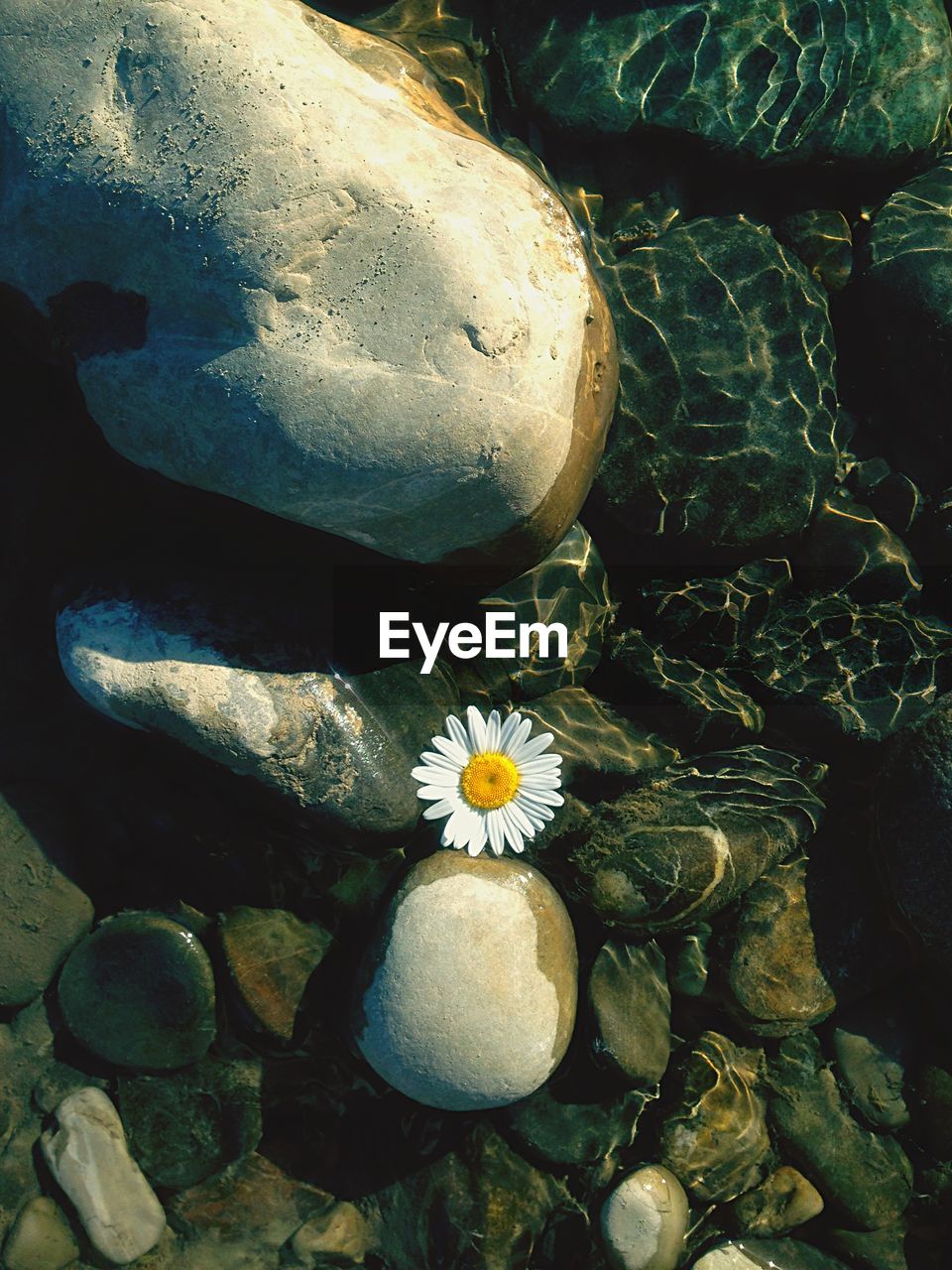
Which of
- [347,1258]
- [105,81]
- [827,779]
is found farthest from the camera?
[827,779]

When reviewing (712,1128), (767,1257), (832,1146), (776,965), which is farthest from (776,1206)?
(776,965)

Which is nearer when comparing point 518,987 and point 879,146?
point 518,987

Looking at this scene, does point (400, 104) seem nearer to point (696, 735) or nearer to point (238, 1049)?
point (696, 735)

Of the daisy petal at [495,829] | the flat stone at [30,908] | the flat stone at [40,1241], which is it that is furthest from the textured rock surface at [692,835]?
the flat stone at [40,1241]

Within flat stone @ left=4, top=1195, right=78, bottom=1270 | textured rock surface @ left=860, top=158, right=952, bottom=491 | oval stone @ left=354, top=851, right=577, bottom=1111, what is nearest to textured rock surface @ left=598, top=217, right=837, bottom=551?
textured rock surface @ left=860, top=158, right=952, bottom=491

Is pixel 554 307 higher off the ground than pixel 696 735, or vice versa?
pixel 554 307

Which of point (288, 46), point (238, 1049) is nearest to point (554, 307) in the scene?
point (288, 46)
